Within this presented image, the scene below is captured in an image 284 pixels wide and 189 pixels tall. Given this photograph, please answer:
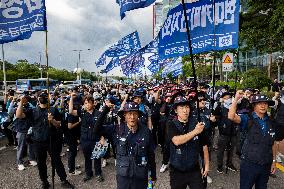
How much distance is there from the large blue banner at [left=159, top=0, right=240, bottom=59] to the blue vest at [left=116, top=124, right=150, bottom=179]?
103 inches

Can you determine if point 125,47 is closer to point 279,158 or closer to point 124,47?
point 124,47

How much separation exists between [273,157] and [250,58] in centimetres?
6390

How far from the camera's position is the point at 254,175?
4.68 m

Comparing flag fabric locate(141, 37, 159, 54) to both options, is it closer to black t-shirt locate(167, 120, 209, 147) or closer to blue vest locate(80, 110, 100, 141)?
blue vest locate(80, 110, 100, 141)

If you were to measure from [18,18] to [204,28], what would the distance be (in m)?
4.02

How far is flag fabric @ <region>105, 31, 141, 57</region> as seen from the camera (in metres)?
19.8

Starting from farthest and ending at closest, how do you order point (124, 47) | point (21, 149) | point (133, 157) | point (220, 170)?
point (124, 47) → point (21, 149) → point (220, 170) → point (133, 157)

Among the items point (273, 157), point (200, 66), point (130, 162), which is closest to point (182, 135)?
point (130, 162)

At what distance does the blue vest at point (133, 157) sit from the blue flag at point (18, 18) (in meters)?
3.73

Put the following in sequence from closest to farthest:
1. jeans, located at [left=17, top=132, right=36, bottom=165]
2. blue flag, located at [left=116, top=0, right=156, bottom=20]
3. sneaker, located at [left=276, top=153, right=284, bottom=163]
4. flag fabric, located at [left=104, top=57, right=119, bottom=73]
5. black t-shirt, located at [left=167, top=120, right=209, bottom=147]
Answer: black t-shirt, located at [left=167, top=120, right=209, bottom=147]
blue flag, located at [left=116, top=0, right=156, bottom=20]
sneaker, located at [left=276, top=153, right=284, bottom=163]
jeans, located at [left=17, top=132, right=36, bottom=165]
flag fabric, located at [left=104, top=57, right=119, bottom=73]

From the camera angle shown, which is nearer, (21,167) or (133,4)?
(133,4)

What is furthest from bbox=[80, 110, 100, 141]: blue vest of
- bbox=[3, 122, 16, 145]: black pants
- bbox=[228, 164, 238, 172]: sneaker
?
bbox=[3, 122, 16, 145]: black pants

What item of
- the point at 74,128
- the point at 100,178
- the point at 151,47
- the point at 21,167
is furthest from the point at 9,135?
the point at 151,47

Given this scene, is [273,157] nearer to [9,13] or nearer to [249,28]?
[9,13]
